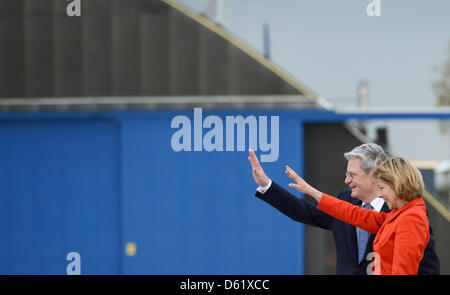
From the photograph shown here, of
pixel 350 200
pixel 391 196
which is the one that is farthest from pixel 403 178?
pixel 350 200

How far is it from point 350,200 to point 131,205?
11.2ft

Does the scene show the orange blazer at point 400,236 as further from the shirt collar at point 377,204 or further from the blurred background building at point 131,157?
the blurred background building at point 131,157

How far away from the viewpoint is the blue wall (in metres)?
5.52

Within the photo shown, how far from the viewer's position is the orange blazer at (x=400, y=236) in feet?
6.23

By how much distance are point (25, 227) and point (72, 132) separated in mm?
1066

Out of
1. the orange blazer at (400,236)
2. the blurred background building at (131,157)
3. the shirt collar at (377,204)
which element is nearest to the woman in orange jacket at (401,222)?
the orange blazer at (400,236)

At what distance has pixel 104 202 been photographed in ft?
18.5

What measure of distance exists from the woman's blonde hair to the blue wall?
350 centimetres

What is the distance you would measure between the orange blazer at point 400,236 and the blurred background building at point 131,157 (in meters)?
3.26

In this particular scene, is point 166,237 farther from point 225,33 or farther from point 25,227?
point 225,33

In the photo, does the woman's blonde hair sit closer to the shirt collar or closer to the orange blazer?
the orange blazer

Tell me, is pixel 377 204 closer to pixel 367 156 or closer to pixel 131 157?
pixel 367 156

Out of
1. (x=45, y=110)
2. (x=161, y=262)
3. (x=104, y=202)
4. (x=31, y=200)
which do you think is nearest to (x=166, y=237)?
(x=161, y=262)
